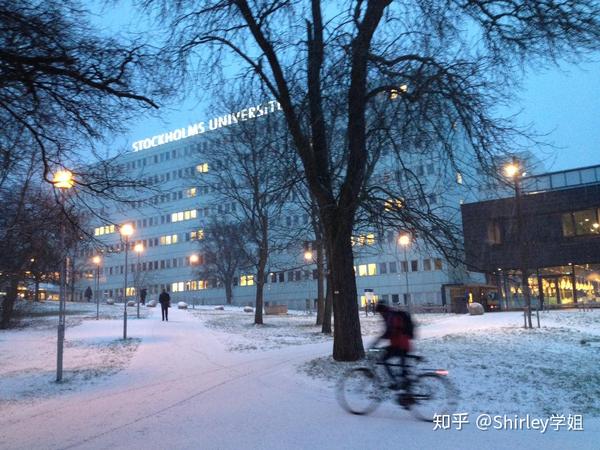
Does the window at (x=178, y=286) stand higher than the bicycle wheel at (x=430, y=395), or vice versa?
the window at (x=178, y=286)

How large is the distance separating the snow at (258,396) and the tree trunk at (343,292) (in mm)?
713

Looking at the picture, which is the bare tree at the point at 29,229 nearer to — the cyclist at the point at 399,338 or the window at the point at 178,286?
the cyclist at the point at 399,338

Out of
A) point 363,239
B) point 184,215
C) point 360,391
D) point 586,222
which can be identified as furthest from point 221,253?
point 360,391

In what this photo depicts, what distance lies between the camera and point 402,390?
309 inches

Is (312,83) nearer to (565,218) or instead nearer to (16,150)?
(16,150)

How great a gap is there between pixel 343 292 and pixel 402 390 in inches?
217

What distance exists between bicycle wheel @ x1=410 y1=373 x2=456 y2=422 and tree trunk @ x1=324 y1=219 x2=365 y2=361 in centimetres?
524

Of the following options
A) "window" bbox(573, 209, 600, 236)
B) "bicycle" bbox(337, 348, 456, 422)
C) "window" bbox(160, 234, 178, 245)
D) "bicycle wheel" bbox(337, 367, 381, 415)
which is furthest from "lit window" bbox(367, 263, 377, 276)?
"bicycle wheel" bbox(337, 367, 381, 415)

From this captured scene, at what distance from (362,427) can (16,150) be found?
8.72 meters

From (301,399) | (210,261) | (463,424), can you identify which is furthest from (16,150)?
(210,261)

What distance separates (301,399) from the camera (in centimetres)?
944

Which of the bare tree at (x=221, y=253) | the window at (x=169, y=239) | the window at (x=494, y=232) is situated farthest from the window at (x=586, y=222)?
the window at (x=169, y=239)

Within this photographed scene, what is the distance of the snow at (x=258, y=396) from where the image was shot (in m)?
6.94

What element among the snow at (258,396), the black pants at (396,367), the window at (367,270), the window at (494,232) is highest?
the window at (494,232)
